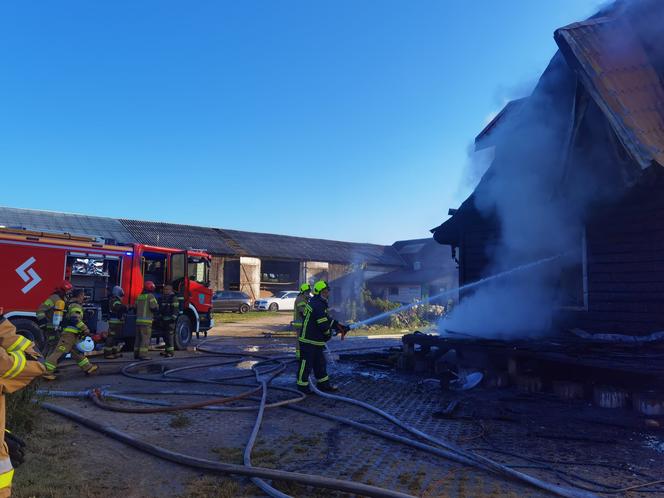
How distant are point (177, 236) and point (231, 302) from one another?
8149 mm

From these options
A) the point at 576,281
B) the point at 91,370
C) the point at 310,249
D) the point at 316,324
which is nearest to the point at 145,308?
the point at 91,370

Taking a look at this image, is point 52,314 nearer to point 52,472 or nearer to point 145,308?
point 145,308

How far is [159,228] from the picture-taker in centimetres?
3522

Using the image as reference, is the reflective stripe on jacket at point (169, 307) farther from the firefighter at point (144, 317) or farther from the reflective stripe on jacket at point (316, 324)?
the reflective stripe on jacket at point (316, 324)

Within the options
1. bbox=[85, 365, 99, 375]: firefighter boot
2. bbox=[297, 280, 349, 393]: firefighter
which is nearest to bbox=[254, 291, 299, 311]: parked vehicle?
bbox=[85, 365, 99, 375]: firefighter boot

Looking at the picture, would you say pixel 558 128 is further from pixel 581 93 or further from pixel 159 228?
pixel 159 228

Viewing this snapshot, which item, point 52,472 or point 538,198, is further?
point 538,198

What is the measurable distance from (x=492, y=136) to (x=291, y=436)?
8900mm

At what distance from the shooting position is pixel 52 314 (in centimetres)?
820

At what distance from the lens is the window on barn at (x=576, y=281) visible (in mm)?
8180

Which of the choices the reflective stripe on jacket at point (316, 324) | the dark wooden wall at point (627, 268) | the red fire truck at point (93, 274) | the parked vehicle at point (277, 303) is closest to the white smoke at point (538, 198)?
the dark wooden wall at point (627, 268)

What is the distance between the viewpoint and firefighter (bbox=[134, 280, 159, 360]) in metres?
9.95

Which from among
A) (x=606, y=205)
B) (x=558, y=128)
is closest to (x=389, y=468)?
(x=606, y=205)

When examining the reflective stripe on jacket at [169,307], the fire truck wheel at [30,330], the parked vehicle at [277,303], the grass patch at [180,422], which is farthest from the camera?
the parked vehicle at [277,303]
